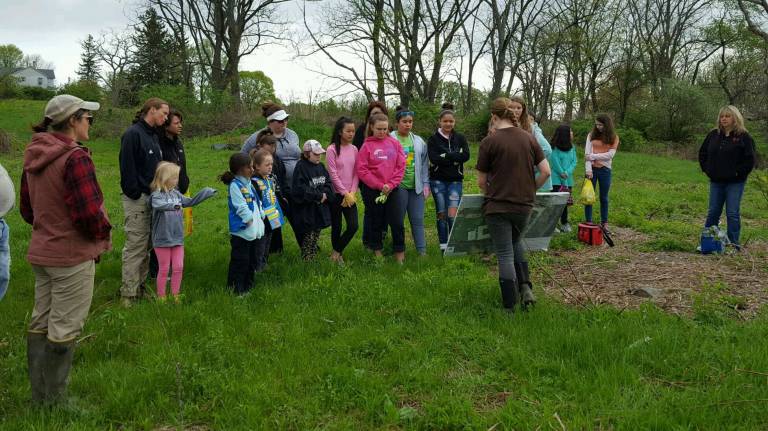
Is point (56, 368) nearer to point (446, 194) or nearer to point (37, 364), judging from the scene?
point (37, 364)

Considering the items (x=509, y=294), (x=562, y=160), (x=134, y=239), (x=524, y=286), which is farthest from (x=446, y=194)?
(x=134, y=239)

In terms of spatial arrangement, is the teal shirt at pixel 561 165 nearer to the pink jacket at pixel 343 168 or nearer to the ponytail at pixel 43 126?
the pink jacket at pixel 343 168

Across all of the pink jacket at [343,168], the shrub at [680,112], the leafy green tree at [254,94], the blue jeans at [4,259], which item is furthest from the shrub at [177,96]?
the shrub at [680,112]

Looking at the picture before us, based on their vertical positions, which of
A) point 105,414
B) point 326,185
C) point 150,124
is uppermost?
point 150,124

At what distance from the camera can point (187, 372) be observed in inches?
152

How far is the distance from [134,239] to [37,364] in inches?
86.0

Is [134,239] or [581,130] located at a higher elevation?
[581,130]

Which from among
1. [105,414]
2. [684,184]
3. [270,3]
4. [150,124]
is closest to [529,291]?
[105,414]

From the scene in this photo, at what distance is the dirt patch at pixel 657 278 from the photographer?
17.5 feet

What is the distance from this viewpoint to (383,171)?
6.69m

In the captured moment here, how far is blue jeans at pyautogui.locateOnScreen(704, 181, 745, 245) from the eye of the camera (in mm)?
7352

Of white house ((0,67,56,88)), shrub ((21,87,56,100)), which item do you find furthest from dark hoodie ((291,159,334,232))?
white house ((0,67,56,88))

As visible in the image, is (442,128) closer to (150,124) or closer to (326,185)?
(326,185)

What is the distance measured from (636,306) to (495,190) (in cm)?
180
